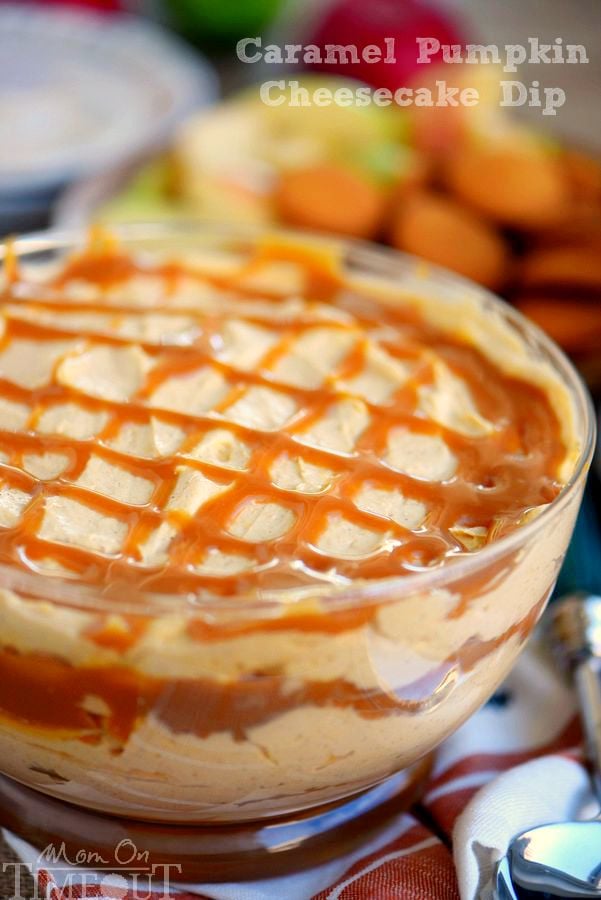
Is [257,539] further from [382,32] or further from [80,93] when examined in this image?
[382,32]

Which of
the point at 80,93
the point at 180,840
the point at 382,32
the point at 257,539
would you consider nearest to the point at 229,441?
the point at 257,539

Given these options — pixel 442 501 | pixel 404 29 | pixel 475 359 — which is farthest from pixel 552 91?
pixel 442 501

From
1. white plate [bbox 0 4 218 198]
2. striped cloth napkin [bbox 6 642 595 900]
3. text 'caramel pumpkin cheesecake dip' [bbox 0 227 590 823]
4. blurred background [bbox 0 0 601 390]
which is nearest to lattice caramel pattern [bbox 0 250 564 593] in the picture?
text 'caramel pumpkin cheesecake dip' [bbox 0 227 590 823]

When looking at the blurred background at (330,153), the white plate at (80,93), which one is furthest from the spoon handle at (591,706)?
the white plate at (80,93)

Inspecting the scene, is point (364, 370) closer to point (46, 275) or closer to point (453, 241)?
point (46, 275)

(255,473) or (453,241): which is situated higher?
(255,473)

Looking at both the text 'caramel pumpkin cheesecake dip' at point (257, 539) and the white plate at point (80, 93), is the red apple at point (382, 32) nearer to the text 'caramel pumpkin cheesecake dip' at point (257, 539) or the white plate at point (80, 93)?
the white plate at point (80, 93)
